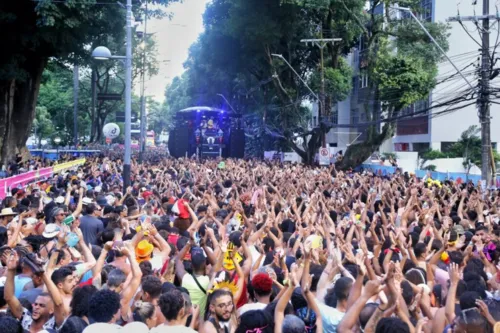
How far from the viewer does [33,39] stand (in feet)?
87.0

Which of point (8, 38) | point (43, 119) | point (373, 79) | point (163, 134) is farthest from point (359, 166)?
point (163, 134)

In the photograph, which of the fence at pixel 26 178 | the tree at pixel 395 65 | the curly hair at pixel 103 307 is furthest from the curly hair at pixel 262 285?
the tree at pixel 395 65

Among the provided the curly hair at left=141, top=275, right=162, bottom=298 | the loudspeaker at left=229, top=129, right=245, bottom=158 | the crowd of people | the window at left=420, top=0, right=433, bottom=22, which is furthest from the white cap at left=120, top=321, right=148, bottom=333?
the window at left=420, top=0, right=433, bottom=22

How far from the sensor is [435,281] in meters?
6.95

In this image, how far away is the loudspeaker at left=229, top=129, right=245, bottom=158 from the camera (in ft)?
127

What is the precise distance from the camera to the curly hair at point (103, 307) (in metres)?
4.66

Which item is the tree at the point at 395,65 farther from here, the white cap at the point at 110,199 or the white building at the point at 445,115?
the white cap at the point at 110,199

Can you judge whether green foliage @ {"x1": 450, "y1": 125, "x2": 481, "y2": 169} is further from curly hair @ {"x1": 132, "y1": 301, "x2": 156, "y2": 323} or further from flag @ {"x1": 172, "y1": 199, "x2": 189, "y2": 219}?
curly hair @ {"x1": 132, "y1": 301, "x2": 156, "y2": 323}

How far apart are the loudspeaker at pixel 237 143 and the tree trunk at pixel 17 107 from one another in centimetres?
1135

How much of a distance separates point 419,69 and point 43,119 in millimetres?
41429

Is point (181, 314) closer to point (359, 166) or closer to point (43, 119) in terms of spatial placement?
point (359, 166)

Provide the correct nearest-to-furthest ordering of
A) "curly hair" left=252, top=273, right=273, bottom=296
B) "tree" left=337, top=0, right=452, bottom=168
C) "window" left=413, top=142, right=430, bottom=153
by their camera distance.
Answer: "curly hair" left=252, top=273, right=273, bottom=296, "tree" left=337, top=0, right=452, bottom=168, "window" left=413, top=142, right=430, bottom=153

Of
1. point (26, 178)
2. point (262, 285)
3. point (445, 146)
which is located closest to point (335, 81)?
point (445, 146)

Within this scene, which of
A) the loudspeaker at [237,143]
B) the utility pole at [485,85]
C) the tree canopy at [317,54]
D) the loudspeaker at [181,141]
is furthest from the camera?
the loudspeaker at [237,143]
